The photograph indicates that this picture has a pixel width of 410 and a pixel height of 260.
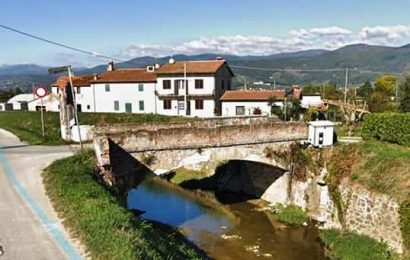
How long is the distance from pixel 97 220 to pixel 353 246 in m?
13.9

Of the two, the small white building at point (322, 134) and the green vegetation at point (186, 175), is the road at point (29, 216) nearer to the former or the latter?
the green vegetation at point (186, 175)

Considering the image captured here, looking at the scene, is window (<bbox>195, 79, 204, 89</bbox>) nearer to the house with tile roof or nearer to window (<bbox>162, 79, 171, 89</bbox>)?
the house with tile roof

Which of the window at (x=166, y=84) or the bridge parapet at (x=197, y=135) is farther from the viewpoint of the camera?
the window at (x=166, y=84)

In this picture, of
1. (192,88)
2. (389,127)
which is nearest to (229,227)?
(389,127)

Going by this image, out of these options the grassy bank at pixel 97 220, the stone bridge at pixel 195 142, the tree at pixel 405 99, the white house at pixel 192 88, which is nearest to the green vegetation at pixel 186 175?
the stone bridge at pixel 195 142

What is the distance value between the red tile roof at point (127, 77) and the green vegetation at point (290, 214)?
95.9 feet

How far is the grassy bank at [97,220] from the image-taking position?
35.1 feet

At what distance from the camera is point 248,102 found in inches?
1828

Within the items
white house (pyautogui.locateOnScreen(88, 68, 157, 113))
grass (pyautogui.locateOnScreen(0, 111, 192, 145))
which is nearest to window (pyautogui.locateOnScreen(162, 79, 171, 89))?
white house (pyautogui.locateOnScreen(88, 68, 157, 113))

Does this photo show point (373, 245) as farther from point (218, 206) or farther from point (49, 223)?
point (49, 223)

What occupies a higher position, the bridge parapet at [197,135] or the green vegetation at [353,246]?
the bridge parapet at [197,135]

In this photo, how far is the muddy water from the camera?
21.2 meters

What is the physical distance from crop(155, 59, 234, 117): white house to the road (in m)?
29.4

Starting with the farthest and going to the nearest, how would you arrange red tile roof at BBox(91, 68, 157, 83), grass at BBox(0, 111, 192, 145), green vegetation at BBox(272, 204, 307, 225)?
red tile roof at BBox(91, 68, 157, 83) → grass at BBox(0, 111, 192, 145) → green vegetation at BBox(272, 204, 307, 225)
